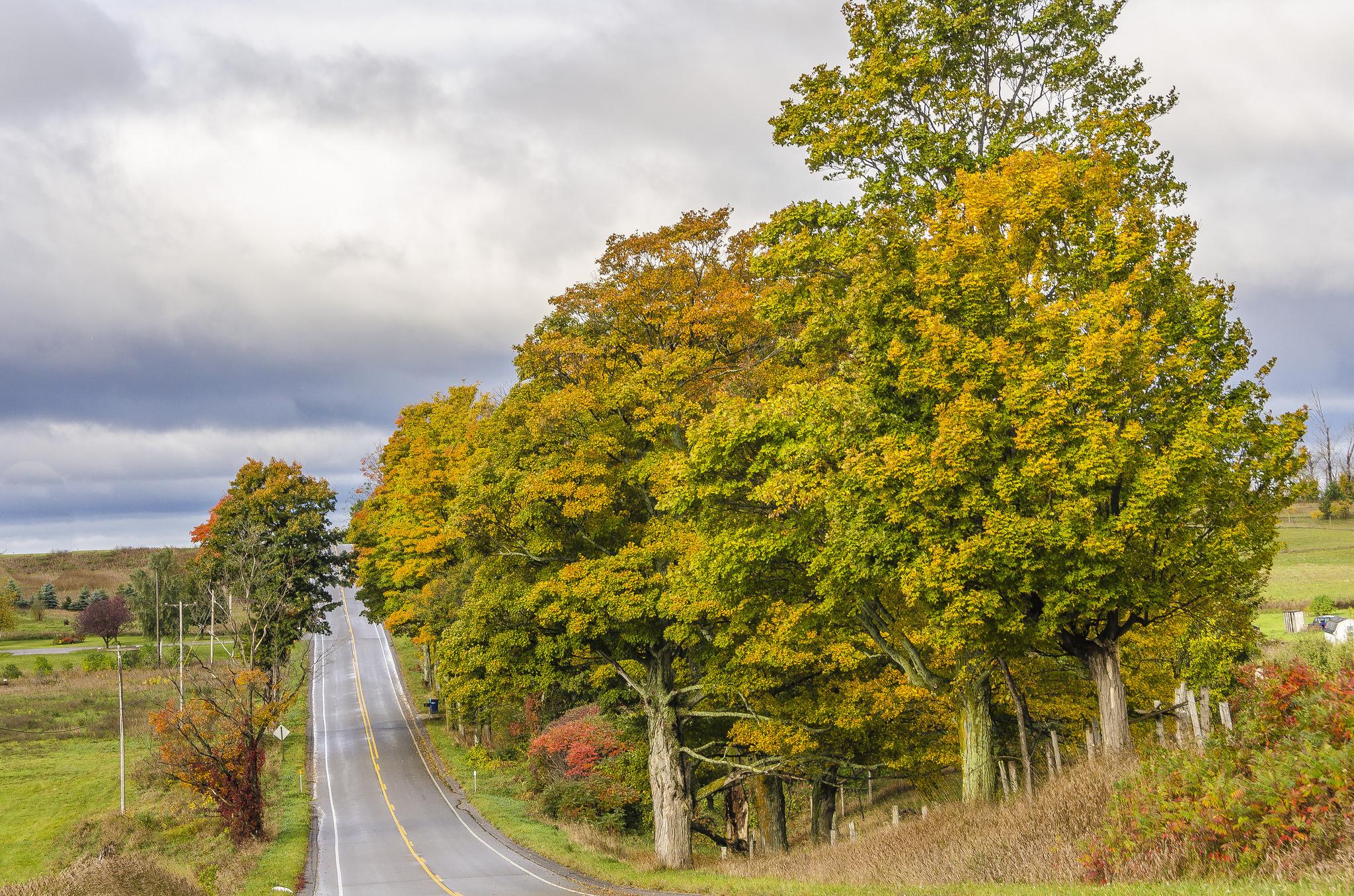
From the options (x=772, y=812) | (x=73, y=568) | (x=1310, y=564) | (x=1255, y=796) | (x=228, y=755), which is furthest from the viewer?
(x=73, y=568)

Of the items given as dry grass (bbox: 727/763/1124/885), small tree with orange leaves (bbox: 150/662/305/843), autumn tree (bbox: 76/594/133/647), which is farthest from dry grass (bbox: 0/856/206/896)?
autumn tree (bbox: 76/594/133/647)

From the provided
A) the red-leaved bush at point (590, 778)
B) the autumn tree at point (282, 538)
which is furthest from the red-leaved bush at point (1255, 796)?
the autumn tree at point (282, 538)

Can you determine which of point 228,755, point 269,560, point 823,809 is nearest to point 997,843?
point 823,809

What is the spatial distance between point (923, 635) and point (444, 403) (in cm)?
4089

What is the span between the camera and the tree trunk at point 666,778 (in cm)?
2692

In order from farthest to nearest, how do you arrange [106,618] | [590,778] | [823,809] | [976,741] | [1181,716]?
[106,618] < [590,778] < [823,809] < [1181,716] < [976,741]

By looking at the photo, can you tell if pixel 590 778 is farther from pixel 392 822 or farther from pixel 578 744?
pixel 392 822

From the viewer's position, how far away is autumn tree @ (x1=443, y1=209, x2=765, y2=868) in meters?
25.5

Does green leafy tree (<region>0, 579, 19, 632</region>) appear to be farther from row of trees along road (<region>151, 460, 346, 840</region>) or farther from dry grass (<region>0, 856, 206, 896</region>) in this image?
dry grass (<region>0, 856, 206, 896</region>)

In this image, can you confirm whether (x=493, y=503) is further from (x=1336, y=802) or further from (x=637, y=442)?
(x=1336, y=802)

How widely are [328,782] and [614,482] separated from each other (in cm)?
2715

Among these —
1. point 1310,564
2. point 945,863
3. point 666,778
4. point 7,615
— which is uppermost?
point 7,615

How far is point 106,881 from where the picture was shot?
21.0 metres

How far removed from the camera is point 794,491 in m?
18.5
